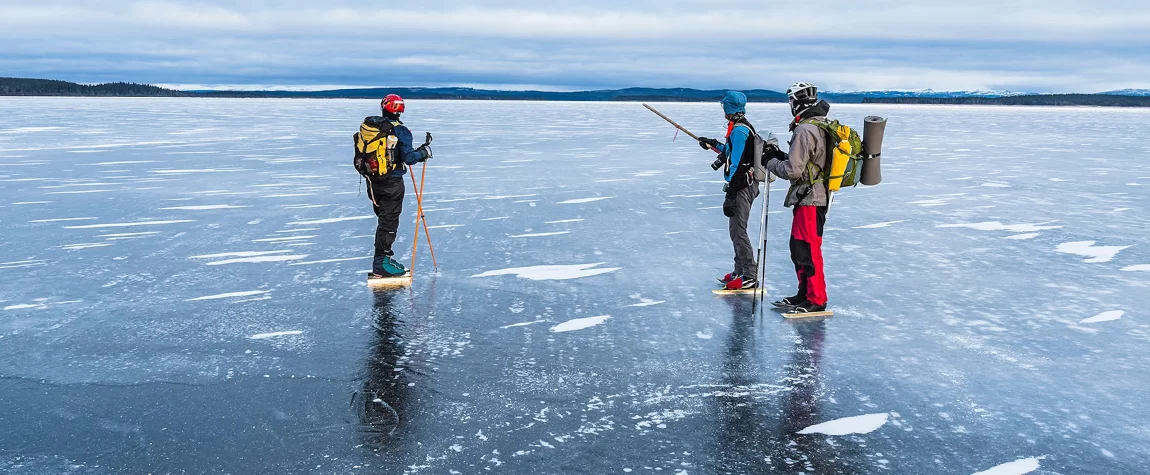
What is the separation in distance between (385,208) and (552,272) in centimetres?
165

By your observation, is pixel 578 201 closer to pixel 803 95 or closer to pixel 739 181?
pixel 739 181

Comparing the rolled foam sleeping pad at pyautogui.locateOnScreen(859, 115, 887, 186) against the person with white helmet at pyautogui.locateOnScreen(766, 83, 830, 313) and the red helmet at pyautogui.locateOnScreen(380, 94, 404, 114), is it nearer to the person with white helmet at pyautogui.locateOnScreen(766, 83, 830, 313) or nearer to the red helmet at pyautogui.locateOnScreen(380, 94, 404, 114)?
the person with white helmet at pyautogui.locateOnScreen(766, 83, 830, 313)

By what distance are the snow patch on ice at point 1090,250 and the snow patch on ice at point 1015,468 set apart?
5.74 m

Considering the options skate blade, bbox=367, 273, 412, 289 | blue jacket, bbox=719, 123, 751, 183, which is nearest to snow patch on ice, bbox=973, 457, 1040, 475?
blue jacket, bbox=719, 123, 751, 183

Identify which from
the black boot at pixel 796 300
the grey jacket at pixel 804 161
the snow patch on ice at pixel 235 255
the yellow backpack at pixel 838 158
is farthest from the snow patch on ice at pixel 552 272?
the snow patch on ice at pixel 235 255

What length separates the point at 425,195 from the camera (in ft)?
46.9

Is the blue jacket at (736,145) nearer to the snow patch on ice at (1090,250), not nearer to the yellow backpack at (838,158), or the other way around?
the yellow backpack at (838,158)

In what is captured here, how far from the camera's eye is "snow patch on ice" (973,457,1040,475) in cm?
398

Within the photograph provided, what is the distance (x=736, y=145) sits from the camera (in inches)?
291

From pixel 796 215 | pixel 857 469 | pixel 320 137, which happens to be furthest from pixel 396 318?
pixel 320 137

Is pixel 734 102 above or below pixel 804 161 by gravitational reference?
above

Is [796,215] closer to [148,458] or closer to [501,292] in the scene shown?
[501,292]

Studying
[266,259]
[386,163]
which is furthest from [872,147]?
[266,259]

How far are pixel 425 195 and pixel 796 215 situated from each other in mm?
8581
